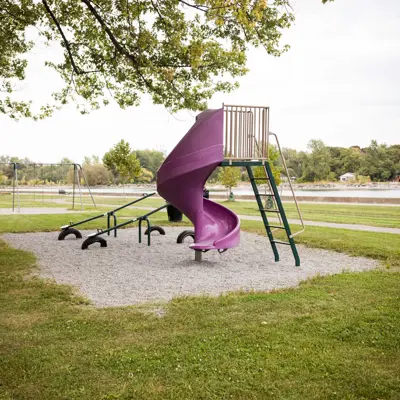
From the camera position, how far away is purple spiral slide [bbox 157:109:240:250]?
8.65 meters

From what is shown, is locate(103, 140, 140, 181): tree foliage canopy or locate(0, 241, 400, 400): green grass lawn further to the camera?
locate(103, 140, 140, 181): tree foliage canopy

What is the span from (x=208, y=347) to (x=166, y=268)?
451 cm

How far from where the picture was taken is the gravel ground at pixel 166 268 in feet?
24.2

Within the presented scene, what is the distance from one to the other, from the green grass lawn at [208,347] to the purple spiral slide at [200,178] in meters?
2.75

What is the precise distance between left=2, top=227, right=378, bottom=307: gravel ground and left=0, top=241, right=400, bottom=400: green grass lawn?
0.71m

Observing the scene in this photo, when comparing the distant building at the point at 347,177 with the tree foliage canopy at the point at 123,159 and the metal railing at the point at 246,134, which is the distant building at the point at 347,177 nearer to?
the tree foliage canopy at the point at 123,159

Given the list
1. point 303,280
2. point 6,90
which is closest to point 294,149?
point 6,90

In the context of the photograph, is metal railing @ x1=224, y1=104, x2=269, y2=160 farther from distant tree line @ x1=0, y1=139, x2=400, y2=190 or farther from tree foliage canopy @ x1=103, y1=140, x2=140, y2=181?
distant tree line @ x1=0, y1=139, x2=400, y2=190

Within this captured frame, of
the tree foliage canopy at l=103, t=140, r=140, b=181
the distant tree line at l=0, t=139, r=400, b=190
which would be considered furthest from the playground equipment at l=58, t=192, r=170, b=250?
the distant tree line at l=0, t=139, r=400, b=190

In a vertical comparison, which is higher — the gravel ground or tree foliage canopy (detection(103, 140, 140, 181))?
tree foliage canopy (detection(103, 140, 140, 181))

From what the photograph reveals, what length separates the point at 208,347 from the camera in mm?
4719

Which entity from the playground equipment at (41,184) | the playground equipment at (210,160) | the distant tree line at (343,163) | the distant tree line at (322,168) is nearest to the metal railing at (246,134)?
the playground equipment at (210,160)

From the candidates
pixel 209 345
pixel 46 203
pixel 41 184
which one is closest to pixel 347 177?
pixel 41 184

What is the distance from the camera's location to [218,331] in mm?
5184
